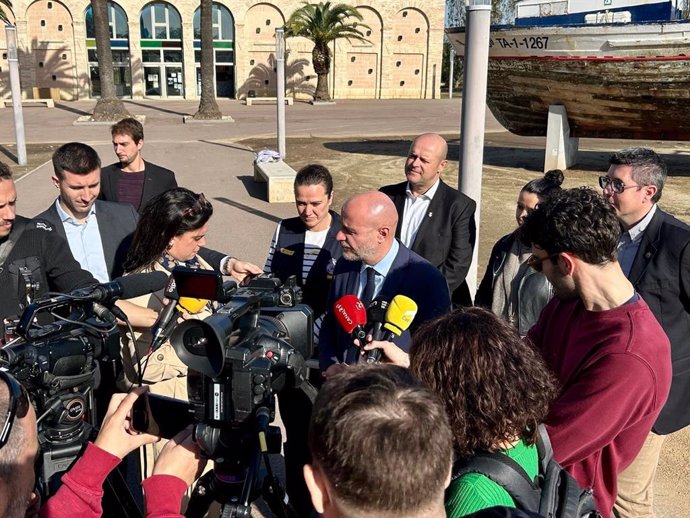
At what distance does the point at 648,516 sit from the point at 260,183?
11.7 meters

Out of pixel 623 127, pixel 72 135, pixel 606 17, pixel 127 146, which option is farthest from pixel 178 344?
pixel 72 135

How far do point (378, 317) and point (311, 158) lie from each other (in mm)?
16250

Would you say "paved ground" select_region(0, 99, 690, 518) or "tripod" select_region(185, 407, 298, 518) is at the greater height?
"tripod" select_region(185, 407, 298, 518)

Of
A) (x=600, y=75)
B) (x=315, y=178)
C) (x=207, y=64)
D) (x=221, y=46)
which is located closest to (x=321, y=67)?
(x=221, y=46)

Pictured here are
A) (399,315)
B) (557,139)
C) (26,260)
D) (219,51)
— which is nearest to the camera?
(399,315)

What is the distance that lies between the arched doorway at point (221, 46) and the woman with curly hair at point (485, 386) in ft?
150

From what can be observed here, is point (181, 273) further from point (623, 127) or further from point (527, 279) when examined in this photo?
point (623, 127)

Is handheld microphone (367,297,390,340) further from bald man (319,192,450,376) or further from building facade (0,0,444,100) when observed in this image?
building facade (0,0,444,100)

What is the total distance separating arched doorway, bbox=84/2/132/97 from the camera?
4306cm

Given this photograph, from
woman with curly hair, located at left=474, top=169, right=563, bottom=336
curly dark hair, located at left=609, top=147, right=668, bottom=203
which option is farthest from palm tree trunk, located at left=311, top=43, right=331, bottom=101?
curly dark hair, located at left=609, top=147, right=668, bottom=203

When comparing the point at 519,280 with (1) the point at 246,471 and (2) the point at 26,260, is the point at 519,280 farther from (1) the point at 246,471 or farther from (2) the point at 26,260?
(2) the point at 26,260

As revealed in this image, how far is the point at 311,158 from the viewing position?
1844 centimetres

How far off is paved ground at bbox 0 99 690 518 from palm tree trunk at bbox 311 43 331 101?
6.45 metres

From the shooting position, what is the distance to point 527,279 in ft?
12.4
